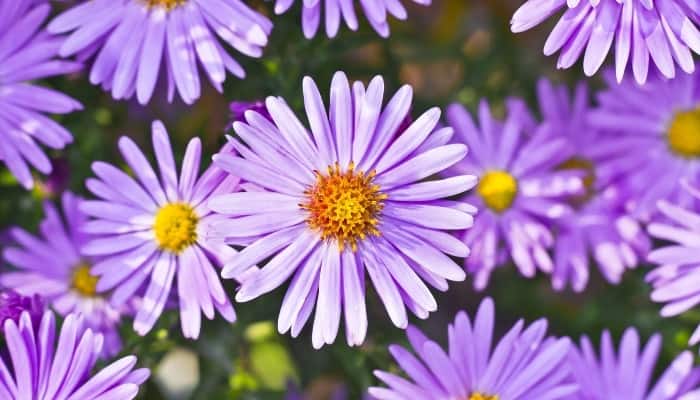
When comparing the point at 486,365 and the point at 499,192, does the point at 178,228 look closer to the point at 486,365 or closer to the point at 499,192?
the point at 486,365

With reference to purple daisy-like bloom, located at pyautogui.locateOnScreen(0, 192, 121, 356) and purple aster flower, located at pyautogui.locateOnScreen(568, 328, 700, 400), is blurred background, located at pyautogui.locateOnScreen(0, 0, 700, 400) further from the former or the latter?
purple aster flower, located at pyautogui.locateOnScreen(568, 328, 700, 400)

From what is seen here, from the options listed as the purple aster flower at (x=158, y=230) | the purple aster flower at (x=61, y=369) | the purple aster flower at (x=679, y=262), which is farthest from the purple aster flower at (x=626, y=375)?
the purple aster flower at (x=61, y=369)

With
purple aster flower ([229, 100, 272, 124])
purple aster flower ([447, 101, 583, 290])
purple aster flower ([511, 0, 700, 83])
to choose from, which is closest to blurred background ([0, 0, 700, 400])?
purple aster flower ([229, 100, 272, 124])

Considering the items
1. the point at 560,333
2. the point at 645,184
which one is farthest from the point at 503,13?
the point at 560,333

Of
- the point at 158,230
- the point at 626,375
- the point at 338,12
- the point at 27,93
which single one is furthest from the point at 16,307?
the point at 626,375

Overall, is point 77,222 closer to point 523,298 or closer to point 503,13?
point 523,298

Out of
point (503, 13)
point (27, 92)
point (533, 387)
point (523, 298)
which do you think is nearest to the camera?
point (533, 387)

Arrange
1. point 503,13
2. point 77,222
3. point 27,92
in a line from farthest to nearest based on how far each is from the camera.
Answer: point 503,13 → point 77,222 → point 27,92
